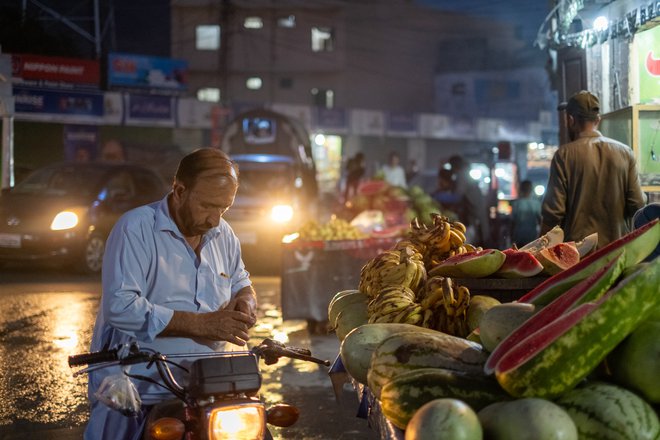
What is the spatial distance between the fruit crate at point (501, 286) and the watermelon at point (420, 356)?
85 centimetres

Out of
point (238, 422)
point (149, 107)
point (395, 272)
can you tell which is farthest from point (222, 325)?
point (149, 107)

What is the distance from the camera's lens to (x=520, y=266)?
3.59m

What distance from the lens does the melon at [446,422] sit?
6.86ft

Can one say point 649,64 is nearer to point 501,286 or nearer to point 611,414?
point 501,286

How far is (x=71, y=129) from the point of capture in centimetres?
3516

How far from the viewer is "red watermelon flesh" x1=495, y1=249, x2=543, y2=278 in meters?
3.55

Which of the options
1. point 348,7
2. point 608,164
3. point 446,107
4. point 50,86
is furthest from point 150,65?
point 608,164

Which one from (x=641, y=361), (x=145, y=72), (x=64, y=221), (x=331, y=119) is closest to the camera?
(x=641, y=361)

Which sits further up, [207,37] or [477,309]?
[207,37]

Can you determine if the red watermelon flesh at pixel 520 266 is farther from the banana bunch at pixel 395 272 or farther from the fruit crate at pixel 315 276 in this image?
the fruit crate at pixel 315 276

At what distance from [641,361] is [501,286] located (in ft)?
4.07

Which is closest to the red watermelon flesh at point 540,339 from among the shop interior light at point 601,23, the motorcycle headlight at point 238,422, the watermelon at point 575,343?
the watermelon at point 575,343

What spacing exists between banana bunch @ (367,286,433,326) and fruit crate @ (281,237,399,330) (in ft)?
21.1

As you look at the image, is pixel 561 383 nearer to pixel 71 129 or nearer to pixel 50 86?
pixel 71 129
